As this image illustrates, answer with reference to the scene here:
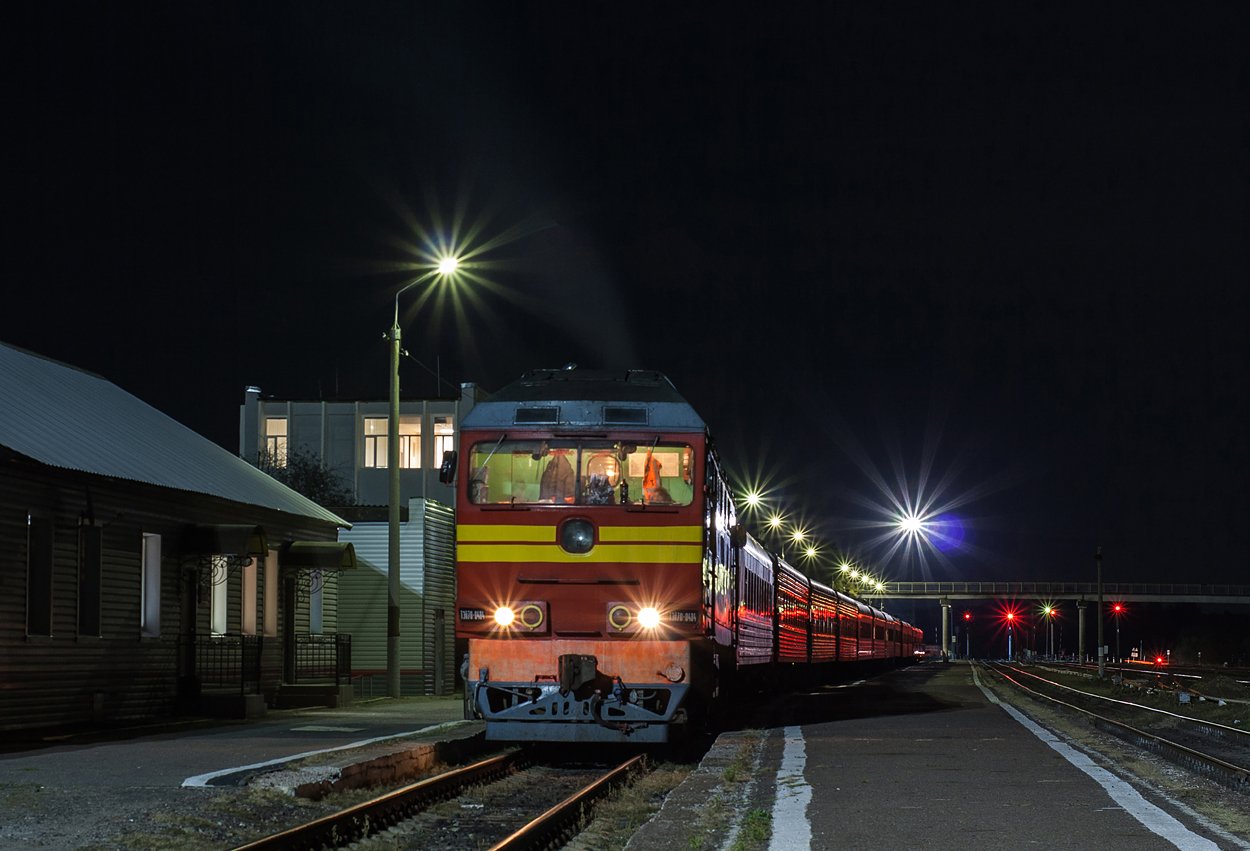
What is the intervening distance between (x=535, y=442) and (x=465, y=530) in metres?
1.15

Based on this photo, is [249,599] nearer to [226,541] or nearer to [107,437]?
[226,541]

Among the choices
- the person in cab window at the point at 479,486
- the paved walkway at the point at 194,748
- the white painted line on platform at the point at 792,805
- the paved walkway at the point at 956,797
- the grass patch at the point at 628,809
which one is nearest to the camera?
the white painted line on platform at the point at 792,805

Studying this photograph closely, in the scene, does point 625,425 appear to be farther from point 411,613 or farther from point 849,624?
point 849,624

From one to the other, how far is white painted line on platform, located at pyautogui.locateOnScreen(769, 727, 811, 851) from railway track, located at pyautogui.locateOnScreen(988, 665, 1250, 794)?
3941 mm

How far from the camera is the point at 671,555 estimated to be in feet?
46.4

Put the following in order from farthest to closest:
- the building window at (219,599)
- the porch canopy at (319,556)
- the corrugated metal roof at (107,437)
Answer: the porch canopy at (319,556) < the building window at (219,599) < the corrugated metal roof at (107,437)

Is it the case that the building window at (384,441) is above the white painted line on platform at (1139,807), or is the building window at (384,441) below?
above

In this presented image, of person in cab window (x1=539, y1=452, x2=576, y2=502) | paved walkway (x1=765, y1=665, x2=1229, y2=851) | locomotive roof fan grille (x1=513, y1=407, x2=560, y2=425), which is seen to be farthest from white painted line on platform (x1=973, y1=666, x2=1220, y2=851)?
locomotive roof fan grille (x1=513, y1=407, x2=560, y2=425)

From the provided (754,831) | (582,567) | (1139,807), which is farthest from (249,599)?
(1139,807)

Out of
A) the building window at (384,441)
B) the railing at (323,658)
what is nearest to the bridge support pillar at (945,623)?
the building window at (384,441)

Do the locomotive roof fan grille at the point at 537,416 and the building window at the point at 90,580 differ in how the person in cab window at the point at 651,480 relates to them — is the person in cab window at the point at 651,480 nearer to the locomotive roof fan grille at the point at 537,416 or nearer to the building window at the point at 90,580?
the locomotive roof fan grille at the point at 537,416

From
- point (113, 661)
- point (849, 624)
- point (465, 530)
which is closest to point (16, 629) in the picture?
point (113, 661)

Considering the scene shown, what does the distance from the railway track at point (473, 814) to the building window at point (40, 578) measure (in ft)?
23.6

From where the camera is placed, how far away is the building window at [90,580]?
18.9m
